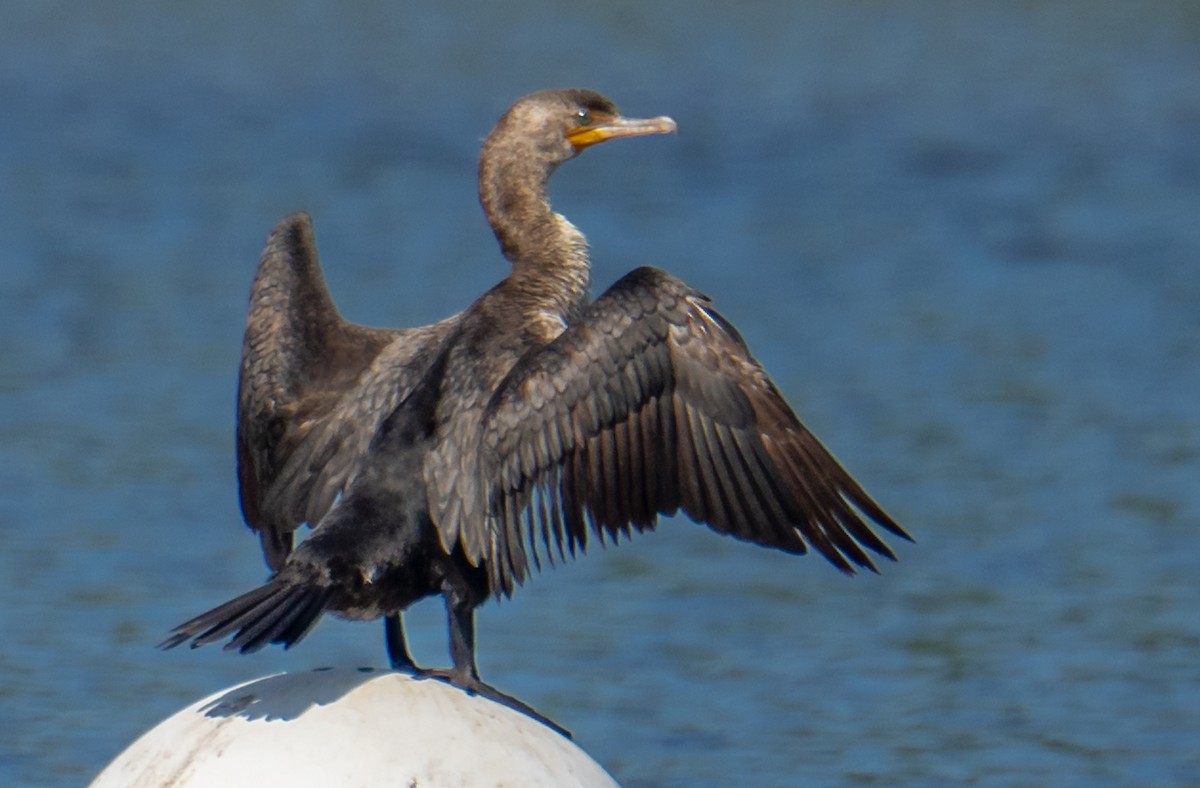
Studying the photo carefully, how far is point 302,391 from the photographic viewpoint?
5.82 m

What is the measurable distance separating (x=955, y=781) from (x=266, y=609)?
3.05 metres

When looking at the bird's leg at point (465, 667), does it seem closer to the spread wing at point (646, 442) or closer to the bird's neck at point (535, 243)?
the spread wing at point (646, 442)

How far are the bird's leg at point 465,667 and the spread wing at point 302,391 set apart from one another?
0.42m

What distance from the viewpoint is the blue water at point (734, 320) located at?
25.2 feet

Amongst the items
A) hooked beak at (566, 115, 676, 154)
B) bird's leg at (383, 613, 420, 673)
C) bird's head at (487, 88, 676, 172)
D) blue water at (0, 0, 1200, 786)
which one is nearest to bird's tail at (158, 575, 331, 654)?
bird's leg at (383, 613, 420, 673)

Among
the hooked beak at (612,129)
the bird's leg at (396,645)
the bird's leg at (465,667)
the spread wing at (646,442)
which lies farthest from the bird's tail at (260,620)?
the hooked beak at (612,129)

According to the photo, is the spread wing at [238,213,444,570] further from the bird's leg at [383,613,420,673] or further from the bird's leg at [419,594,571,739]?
the bird's leg at [419,594,571,739]

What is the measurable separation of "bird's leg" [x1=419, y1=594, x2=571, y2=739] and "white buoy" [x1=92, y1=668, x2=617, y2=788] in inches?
7.3

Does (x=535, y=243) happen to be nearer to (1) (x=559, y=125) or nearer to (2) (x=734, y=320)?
(1) (x=559, y=125)

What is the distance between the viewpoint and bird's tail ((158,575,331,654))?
15.3 ft

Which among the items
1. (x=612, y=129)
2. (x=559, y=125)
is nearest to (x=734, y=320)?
(x=612, y=129)

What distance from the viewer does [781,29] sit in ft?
74.0

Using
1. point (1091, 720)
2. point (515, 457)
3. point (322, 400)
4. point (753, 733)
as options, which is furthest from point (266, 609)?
point (1091, 720)

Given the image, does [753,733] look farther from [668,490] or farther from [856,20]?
[856,20]
